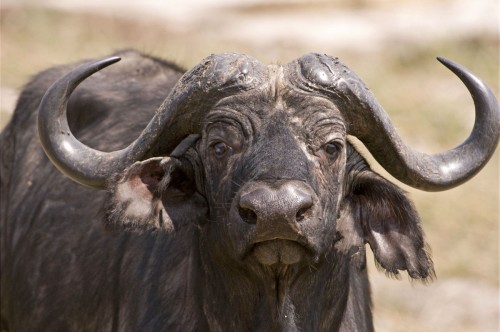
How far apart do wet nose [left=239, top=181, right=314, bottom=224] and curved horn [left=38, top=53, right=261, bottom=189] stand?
2.26ft

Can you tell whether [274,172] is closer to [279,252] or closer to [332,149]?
[279,252]

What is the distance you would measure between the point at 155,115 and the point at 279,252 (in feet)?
3.22

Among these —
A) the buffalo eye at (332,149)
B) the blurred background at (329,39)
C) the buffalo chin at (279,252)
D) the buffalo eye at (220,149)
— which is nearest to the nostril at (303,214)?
the buffalo chin at (279,252)

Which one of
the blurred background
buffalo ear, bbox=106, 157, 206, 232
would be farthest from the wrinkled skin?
the blurred background

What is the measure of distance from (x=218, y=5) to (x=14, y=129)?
40.1 feet

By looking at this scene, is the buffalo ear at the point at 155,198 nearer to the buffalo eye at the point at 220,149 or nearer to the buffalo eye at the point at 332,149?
the buffalo eye at the point at 220,149

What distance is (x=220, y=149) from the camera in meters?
6.09

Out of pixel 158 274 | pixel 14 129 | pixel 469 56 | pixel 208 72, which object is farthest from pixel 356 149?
pixel 469 56

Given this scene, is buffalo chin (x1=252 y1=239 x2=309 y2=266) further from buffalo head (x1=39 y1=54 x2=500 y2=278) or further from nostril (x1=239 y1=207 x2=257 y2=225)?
nostril (x1=239 y1=207 x2=257 y2=225)

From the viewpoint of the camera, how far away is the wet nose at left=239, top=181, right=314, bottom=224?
17.9 feet

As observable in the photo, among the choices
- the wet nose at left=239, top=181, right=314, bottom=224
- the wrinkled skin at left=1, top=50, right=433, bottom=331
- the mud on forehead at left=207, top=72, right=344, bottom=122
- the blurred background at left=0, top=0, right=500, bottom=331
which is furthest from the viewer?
the blurred background at left=0, top=0, right=500, bottom=331

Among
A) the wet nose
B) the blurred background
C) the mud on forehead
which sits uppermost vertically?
the mud on forehead

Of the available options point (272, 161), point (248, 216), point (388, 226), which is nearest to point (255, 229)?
point (248, 216)

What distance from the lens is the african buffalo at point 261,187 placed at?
5797 millimetres
